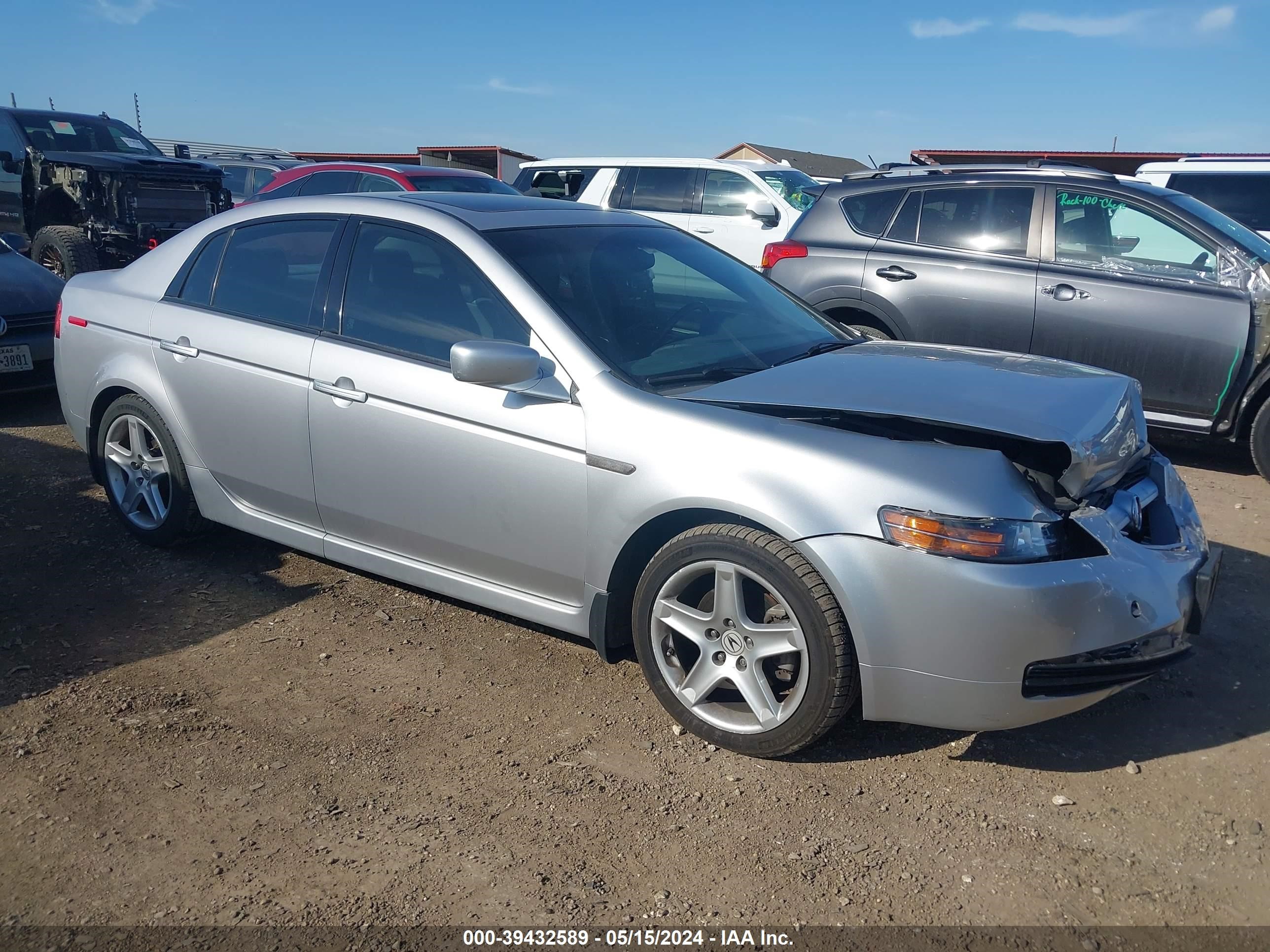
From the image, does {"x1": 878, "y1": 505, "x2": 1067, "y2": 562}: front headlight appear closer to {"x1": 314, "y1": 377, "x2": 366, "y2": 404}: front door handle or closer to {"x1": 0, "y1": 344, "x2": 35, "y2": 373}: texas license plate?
{"x1": 314, "y1": 377, "x2": 366, "y2": 404}: front door handle

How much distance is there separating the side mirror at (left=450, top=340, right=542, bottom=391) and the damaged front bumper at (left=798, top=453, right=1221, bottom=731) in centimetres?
107

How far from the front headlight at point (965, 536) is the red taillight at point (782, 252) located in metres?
4.57

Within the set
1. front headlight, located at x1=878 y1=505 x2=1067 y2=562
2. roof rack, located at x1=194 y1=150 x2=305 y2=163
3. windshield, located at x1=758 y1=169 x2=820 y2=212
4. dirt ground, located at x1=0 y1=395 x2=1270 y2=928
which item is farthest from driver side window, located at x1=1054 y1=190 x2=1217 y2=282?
roof rack, located at x1=194 y1=150 x2=305 y2=163

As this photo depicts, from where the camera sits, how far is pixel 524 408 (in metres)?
3.41

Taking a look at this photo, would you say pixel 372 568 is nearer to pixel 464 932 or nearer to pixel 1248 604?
pixel 464 932

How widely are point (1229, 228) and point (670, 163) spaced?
681 centimetres

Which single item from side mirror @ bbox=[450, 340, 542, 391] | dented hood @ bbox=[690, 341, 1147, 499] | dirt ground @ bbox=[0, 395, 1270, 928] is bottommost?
→ dirt ground @ bbox=[0, 395, 1270, 928]

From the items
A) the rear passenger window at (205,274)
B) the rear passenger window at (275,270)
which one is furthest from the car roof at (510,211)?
the rear passenger window at (205,274)

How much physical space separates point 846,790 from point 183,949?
1790 millimetres

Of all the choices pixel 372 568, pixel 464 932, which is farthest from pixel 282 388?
pixel 464 932

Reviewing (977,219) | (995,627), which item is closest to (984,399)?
(995,627)

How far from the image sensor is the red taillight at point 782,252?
7098 mm

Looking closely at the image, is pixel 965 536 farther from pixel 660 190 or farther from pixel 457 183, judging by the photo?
pixel 660 190

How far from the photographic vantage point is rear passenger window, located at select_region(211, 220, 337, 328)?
412 centimetres
